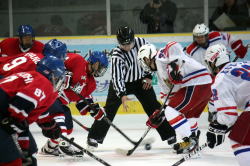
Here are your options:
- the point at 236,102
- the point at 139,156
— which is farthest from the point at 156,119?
the point at 236,102

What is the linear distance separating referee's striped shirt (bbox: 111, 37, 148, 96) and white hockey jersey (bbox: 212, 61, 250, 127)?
7.11 ft

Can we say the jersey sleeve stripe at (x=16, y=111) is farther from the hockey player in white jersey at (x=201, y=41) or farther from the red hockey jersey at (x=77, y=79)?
the hockey player in white jersey at (x=201, y=41)

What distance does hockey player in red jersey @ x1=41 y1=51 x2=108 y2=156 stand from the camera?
5.15 m

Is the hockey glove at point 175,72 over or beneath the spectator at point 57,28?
beneath

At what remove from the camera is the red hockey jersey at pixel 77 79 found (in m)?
5.16

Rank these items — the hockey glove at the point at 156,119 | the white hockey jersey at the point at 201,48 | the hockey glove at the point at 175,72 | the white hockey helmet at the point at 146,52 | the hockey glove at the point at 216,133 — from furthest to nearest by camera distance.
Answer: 1. the white hockey jersey at the point at 201,48
2. the hockey glove at the point at 156,119
3. the white hockey helmet at the point at 146,52
4. the hockey glove at the point at 175,72
5. the hockey glove at the point at 216,133

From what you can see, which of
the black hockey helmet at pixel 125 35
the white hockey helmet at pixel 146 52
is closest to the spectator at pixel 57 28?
the black hockey helmet at pixel 125 35

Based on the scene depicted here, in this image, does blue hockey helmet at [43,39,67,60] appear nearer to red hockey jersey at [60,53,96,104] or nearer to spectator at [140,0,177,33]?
red hockey jersey at [60,53,96,104]

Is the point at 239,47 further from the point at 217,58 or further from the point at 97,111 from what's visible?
the point at 217,58

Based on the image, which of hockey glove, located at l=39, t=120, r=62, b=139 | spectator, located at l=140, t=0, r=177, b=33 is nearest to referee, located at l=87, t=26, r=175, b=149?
hockey glove, located at l=39, t=120, r=62, b=139

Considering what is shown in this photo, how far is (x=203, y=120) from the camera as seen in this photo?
724 centimetres

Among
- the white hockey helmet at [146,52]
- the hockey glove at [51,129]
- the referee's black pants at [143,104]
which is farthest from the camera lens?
the referee's black pants at [143,104]

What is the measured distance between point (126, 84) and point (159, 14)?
2352 mm

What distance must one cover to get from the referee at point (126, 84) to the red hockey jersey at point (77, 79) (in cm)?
26
